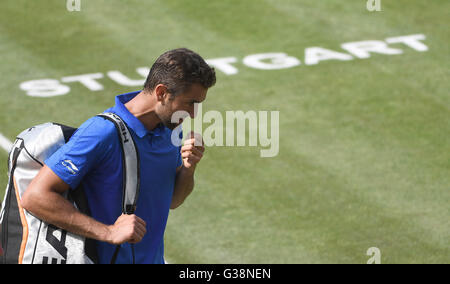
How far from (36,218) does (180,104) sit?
1.06m

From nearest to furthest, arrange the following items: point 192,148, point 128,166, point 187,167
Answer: point 128,166 → point 192,148 → point 187,167

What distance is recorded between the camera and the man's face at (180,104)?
5.26 meters

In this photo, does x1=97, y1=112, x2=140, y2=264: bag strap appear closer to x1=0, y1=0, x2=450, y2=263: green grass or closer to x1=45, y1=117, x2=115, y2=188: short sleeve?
x1=45, y1=117, x2=115, y2=188: short sleeve

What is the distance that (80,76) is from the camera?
12.5m

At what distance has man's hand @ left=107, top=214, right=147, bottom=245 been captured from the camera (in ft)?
16.2

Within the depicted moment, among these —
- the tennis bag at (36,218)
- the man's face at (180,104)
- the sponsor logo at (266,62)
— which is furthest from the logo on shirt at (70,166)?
the sponsor logo at (266,62)

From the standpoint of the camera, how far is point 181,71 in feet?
17.1

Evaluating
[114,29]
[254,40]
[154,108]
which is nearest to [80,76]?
[114,29]

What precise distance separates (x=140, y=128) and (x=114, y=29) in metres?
8.64

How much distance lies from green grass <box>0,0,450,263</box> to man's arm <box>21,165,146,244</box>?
373 cm

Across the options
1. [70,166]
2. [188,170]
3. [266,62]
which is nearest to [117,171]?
[70,166]

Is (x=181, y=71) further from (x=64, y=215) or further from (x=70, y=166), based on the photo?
(x=64, y=215)

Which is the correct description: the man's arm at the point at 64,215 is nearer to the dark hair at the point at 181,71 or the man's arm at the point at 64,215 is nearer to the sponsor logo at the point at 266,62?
the dark hair at the point at 181,71
